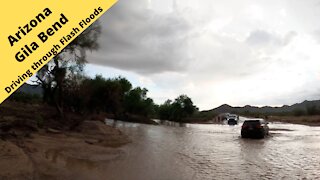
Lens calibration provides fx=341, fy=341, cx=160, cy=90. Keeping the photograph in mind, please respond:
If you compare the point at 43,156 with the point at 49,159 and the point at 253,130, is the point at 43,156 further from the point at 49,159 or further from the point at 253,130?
the point at 253,130

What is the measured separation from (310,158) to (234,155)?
3474mm

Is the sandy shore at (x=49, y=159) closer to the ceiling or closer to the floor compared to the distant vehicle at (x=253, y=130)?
closer to the floor

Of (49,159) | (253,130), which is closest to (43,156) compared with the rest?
(49,159)

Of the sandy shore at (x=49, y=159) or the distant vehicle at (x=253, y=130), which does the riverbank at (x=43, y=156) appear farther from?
the distant vehicle at (x=253, y=130)

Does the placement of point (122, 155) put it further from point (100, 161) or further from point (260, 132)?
point (260, 132)

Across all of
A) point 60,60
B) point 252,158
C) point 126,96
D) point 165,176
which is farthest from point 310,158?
point 126,96

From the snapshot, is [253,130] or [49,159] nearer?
[49,159]

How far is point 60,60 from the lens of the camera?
26359 millimetres

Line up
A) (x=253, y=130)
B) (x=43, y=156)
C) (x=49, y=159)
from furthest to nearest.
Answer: (x=253, y=130) → (x=43, y=156) → (x=49, y=159)

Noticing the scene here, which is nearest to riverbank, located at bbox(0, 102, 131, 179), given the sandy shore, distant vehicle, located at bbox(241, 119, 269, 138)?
the sandy shore

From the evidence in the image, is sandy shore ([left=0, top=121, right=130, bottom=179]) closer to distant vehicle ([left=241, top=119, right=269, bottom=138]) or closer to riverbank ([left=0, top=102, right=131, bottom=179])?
riverbank ([left=0, top=102, right=131, bottom=179])

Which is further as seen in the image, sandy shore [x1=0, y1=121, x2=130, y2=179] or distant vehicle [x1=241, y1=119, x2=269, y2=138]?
distant vehicle [x1=241, y1=119, x2=269, y2=138]

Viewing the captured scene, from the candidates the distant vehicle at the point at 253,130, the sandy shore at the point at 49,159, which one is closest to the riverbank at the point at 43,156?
the sandy shore at the point at 49,159

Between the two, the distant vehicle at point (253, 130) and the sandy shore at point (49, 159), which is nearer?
the sandy shore at point (49, 159)
